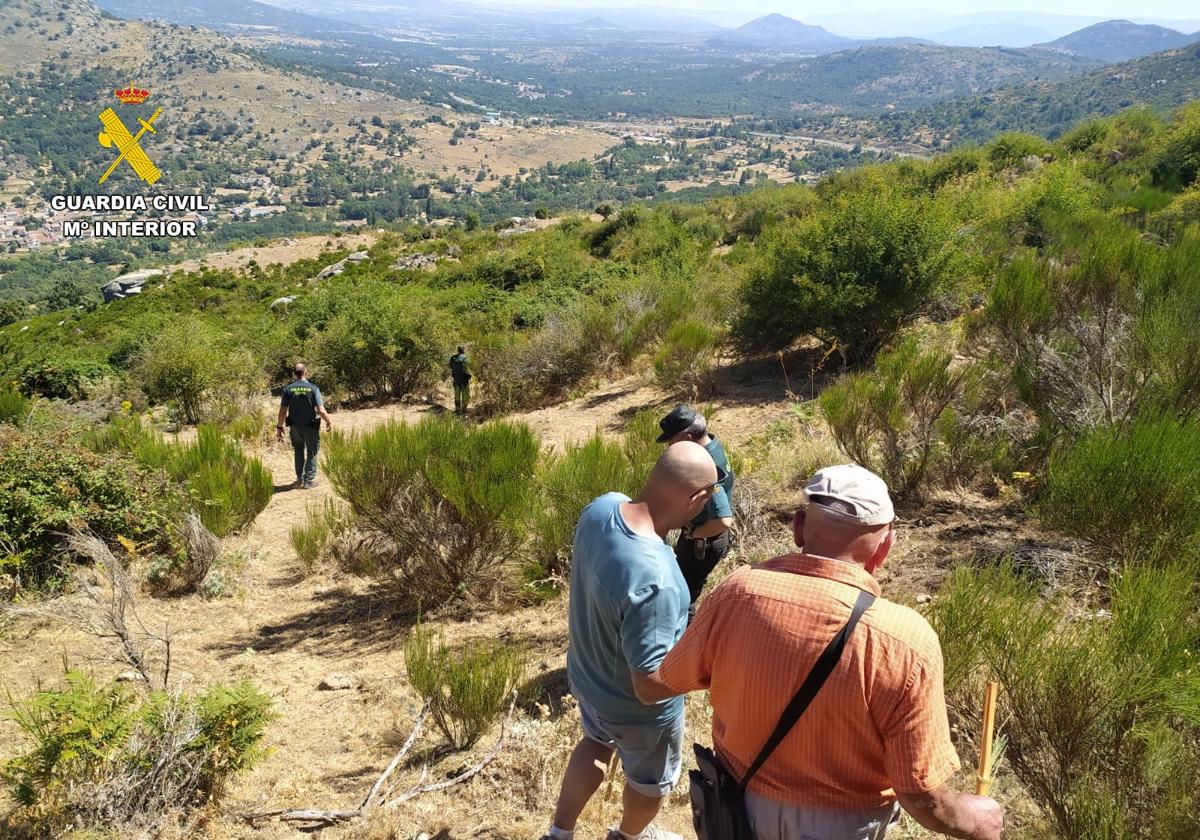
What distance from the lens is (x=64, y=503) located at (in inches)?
217

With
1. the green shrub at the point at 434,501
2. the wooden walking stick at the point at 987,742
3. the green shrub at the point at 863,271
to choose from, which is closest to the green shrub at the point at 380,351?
the green shrub at the point at 863,271

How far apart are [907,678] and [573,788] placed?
146 centimetres

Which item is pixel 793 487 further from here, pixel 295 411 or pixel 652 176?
pixel 652 176

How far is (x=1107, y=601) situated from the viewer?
143 inches

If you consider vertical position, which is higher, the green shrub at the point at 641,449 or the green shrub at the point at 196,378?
the green shrub at the point at 641,449

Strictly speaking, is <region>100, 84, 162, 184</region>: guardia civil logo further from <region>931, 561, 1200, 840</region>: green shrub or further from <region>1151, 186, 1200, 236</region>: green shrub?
<region>931, 561, 1200, 840</region>: green shrub

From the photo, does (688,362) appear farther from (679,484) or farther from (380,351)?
(679,484)

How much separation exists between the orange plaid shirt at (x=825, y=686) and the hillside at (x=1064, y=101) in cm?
10434

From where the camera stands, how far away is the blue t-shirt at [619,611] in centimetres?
217

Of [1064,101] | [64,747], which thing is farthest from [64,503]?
[1064,101]

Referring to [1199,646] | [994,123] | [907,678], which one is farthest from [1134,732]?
[994,123]

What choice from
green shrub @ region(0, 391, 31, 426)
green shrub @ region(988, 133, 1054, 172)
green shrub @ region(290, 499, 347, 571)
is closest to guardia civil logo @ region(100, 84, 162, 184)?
green shrub @ region(0, 391, 31, 426)

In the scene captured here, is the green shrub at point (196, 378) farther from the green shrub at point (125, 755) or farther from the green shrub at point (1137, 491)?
the green shrub at point (1137, 491)

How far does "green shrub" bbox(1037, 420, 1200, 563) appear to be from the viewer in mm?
3146
